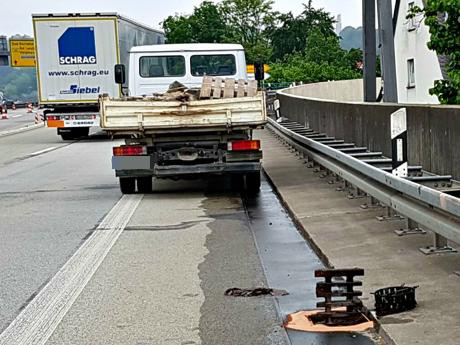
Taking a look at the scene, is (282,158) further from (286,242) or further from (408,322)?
(408,322)

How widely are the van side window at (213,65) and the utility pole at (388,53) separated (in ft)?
10.5

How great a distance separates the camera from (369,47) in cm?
2167

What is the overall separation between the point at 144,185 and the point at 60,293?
726 centimetres

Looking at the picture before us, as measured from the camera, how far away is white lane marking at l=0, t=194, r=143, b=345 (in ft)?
21.5

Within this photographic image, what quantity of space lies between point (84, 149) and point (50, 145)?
3.22 m

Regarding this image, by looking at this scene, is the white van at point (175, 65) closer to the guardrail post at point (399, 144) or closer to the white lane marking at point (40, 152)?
the guardrail post at point (399, 144)

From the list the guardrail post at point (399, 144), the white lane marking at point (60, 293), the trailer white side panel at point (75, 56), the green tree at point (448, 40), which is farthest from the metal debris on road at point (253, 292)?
the trailer white side panel at point (75, 56)

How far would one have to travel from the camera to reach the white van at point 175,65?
17453 mm

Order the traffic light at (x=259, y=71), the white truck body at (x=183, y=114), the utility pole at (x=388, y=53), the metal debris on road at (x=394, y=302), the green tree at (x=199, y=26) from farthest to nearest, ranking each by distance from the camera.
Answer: the green tree at (x=199, y=26)
the traffic light at (x=259, y=71)
the utility pole at (x=388, y=53)
the white truck body at (x=183, y=114)
the metal debris on road at (x=394, y=302)

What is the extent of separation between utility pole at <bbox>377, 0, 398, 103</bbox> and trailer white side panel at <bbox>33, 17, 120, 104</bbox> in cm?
1338

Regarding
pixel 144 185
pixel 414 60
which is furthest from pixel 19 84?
pixel 144 185

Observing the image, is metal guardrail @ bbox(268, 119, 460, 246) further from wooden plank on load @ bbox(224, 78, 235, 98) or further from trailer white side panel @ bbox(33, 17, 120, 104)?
trailer white side panel @ bbox(33, 17, 120, 104)

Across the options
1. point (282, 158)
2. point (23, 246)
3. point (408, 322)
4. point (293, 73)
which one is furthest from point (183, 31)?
point (408, 322)

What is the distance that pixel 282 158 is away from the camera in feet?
64.7
